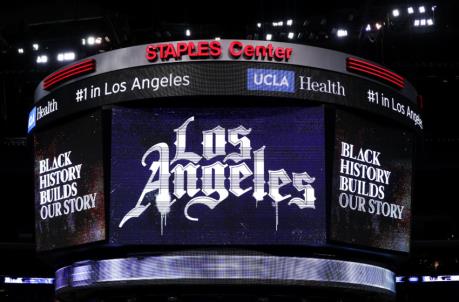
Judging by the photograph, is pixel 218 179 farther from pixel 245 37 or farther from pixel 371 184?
pixel 245 37

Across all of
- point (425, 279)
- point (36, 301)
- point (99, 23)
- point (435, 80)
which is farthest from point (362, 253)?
point (36, 301)

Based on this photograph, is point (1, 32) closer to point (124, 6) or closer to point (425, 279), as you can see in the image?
point (124, 6)

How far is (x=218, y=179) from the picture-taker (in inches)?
434

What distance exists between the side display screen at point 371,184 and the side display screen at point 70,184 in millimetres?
3595

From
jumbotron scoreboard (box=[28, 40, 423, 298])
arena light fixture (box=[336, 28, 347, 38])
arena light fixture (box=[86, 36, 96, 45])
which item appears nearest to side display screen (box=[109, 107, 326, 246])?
jumbotron scoreboard (box=[28, 40, 423, 298])

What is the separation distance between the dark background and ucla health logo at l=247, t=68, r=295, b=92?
10.9ft

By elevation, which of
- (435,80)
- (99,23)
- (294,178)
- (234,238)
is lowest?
(234,238)

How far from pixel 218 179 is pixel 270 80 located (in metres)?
1.66

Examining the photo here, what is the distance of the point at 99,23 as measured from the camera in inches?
695

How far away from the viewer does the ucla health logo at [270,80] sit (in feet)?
36.4

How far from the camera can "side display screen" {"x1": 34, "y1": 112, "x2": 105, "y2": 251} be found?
37.3ft

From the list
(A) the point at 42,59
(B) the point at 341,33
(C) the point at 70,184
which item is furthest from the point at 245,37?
(C) the point at 70,184

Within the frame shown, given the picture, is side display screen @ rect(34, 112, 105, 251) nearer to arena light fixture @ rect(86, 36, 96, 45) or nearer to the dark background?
the dark background

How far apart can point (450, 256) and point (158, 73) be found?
37.3 feet
